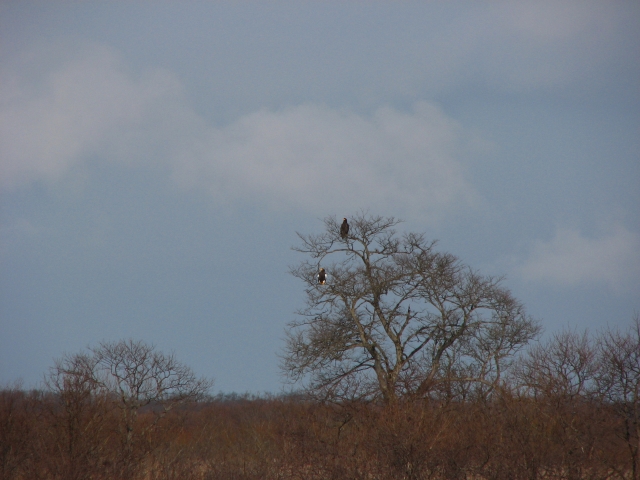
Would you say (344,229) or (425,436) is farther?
(344,229)

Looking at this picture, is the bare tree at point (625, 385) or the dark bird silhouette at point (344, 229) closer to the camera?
the bare tree at point (625, 385)

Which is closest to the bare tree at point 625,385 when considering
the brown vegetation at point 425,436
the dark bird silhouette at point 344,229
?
the brown vegetation at point 425,436

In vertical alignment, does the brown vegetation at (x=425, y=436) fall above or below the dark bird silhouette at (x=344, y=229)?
below

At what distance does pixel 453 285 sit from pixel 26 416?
1550 cm

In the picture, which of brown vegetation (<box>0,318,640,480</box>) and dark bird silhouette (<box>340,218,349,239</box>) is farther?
dark bird silhouette (<box>340,218,349,239</box>)

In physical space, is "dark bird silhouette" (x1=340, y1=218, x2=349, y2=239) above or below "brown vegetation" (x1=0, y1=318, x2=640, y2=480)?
above

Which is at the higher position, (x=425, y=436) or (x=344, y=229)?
(x=344, y=229)

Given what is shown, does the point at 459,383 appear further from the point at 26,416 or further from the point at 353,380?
the point at 26,416

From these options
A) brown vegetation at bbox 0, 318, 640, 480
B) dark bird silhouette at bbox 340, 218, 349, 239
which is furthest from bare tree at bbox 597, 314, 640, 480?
dark bird silhouette at bbox 340, 218, 349, 239

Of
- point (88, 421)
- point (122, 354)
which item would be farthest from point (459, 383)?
point (122, 354)

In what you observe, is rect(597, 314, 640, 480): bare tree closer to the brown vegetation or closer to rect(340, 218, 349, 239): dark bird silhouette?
the brown vegetation

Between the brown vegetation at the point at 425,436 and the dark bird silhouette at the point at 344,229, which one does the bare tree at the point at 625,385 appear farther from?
the dark bird silhouette at the point at 344,229

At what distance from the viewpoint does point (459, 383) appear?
Answer: 64.8 ft

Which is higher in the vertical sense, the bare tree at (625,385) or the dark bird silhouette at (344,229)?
the dark bird silhouette at (344,229)
